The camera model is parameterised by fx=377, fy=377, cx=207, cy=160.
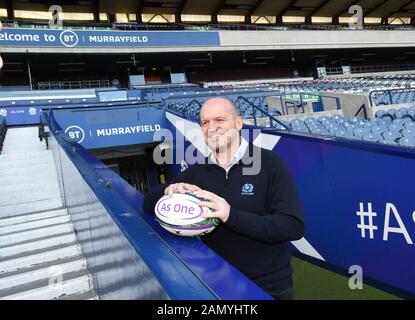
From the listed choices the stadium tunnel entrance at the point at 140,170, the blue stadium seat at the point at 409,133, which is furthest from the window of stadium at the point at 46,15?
the blue stadium seat at the point at 409,133

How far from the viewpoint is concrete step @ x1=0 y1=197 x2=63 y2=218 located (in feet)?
19.2

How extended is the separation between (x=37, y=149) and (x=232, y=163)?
8.44 meters

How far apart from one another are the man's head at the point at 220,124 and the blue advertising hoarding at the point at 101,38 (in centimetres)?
2425

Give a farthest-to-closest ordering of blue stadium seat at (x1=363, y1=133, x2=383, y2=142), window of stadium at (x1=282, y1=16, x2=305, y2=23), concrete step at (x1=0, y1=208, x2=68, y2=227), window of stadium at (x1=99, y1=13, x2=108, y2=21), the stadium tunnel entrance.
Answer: window of stadium at (x1=282, y1=16, x2=305, y2=23)
window of stadium at (x1=99, y1=13, x2=108, y2=21)
the stadium tunnel entrance
blue stadium seat at (x1=363, y1=133, x2=383, y2=142)
concrete step at (x1=0, y1=208, x2=68, y2=227)

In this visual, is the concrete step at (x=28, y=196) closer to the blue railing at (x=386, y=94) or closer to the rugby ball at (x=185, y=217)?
the rugby ball at (x=185, y=217)

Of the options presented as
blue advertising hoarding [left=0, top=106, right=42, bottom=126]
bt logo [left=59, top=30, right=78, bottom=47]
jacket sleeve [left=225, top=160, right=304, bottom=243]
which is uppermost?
bt logo [left=59, top=30, right=78, bottom=47]

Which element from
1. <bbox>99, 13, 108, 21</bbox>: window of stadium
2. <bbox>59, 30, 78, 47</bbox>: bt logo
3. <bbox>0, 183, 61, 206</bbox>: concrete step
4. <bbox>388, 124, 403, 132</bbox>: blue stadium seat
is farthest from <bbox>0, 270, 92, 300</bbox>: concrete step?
<bbox>99, 13, 108, 21</bbox>: window of stadium

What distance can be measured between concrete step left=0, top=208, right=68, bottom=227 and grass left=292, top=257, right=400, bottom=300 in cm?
355

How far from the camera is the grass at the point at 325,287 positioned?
4.26 m

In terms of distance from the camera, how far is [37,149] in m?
9.17

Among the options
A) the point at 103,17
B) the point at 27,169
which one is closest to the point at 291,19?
the point at 103,17

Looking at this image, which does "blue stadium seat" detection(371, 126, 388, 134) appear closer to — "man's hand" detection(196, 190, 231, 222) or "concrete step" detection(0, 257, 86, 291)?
"concrete step" detection(0, 257, 86, 291)

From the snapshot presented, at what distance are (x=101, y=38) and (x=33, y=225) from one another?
21.9 meters

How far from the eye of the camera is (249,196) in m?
1.85
